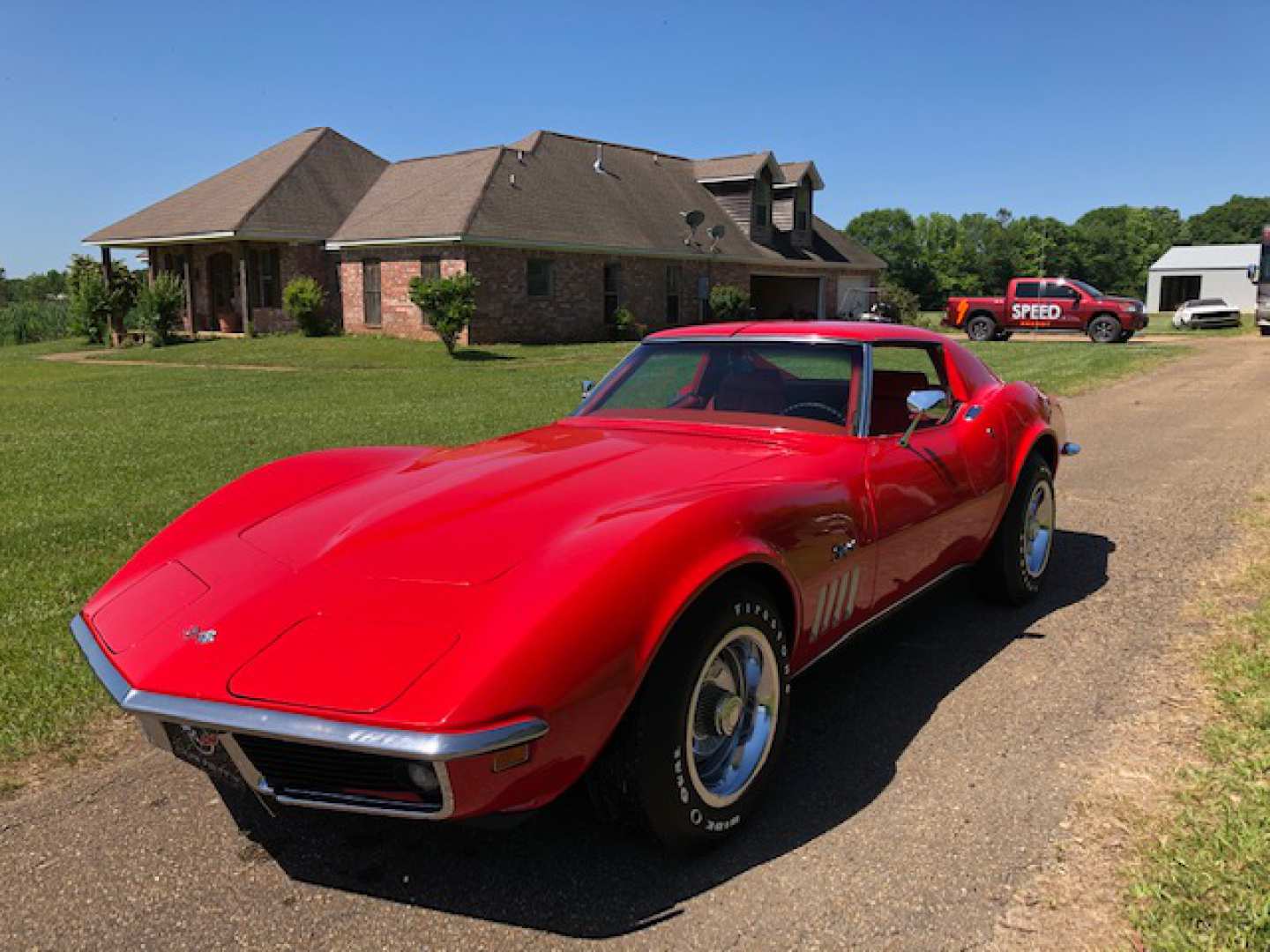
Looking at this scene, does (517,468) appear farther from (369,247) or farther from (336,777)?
(369,247)

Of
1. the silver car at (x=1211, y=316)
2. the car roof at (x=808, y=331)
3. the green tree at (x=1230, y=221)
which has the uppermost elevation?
the green tree at (x=1230, y=221)

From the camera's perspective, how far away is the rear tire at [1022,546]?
469cm

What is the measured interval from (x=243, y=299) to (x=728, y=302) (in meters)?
14.9

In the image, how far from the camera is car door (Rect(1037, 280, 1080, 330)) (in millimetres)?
28578

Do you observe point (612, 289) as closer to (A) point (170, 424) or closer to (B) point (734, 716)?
(A) point (170, 424)

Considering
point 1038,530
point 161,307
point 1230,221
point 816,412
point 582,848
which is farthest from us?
point 1230,221

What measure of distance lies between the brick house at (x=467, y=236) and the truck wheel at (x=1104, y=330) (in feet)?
35.8

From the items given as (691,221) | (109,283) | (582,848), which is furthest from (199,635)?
(109,283)

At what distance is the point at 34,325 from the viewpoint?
35.3 meters

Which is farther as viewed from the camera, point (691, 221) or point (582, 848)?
point (691, 221)

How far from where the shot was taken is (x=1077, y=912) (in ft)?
8.00

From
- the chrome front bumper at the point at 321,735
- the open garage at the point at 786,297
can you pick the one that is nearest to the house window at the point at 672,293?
the open garage at the point at 786,297

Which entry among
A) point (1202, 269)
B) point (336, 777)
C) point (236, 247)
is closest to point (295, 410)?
point (336, 777)

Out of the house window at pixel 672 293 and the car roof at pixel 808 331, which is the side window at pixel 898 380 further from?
the house window at pixel 672 293
